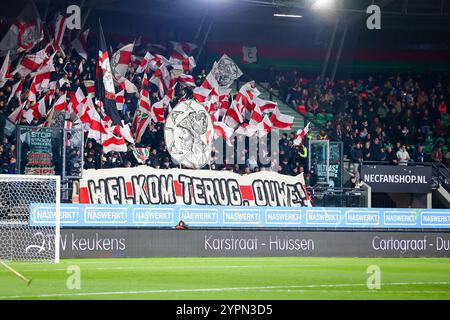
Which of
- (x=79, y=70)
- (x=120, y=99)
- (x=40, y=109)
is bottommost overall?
(x=40, y=109)

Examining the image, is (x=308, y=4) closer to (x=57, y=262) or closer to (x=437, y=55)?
(x=437, y=55)

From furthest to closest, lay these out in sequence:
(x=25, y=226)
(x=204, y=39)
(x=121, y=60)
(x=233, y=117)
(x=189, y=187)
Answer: (x=204, y=39) → (x=233, y=117) → (x=121, y=60) → (x=189, y=187) → (x=25, y=226)

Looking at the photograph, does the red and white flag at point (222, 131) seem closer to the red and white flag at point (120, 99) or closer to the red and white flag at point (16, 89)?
the red and white flag at point (120, 99)

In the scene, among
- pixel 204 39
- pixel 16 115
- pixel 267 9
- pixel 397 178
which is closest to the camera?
pixel 16 115

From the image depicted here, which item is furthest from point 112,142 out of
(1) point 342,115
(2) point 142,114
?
(1) point 342,115

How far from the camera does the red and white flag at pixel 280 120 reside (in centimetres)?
3780

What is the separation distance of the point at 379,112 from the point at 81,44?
14.0 meters

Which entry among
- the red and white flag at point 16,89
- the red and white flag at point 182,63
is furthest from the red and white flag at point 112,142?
the red and white flag at point 182,63

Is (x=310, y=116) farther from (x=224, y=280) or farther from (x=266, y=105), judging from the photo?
(x=224, y=280)

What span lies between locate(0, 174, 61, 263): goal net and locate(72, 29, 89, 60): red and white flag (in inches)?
463

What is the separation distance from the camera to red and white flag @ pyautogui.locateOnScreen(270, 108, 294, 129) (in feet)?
124

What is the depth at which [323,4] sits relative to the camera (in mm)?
42062

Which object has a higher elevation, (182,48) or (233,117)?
(182,48)

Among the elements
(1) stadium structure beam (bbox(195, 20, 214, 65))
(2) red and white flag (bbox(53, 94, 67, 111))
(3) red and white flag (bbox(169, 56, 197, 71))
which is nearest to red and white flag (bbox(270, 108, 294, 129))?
(3) red and white flag (bbox(169, 56, 197, 71))
